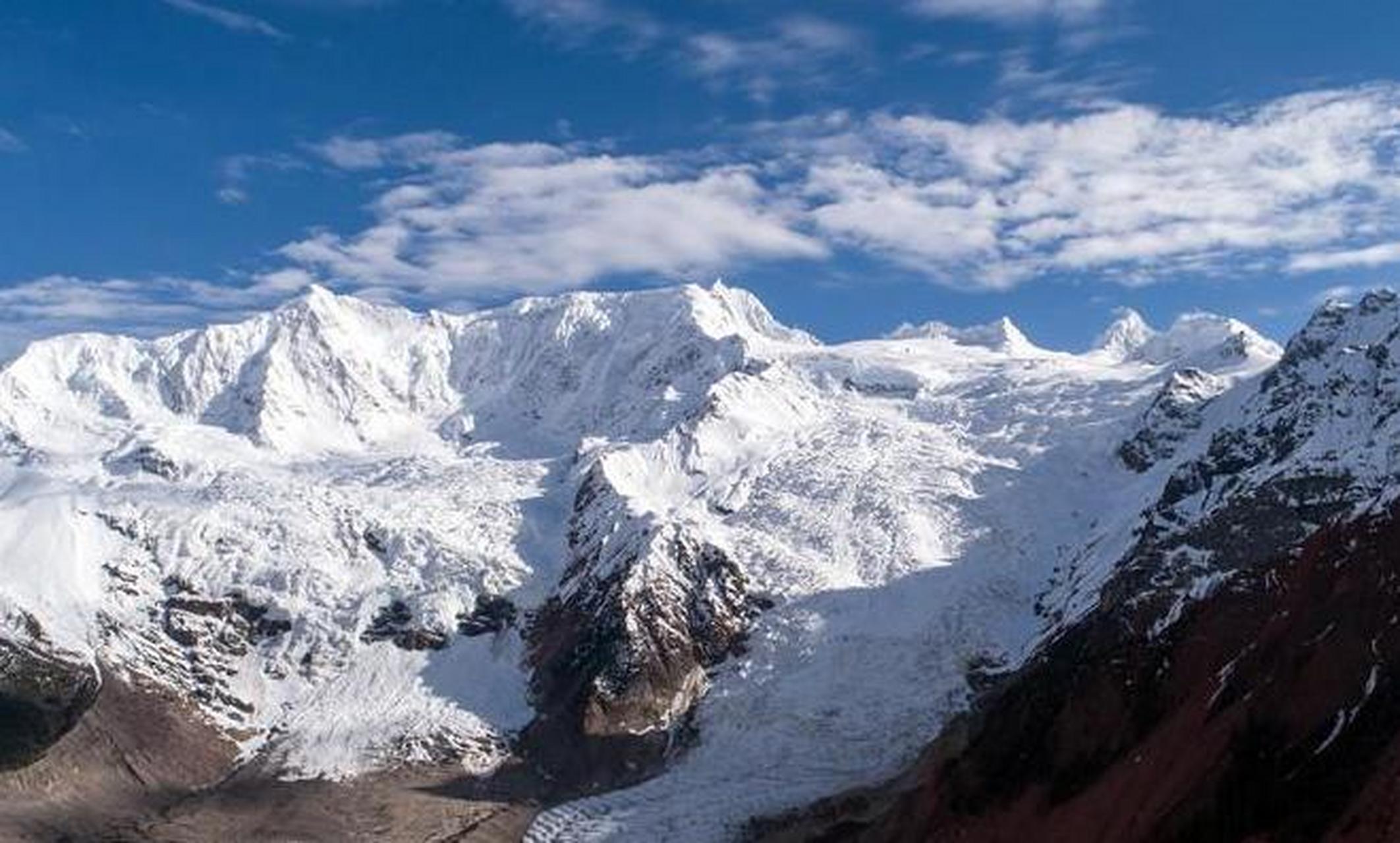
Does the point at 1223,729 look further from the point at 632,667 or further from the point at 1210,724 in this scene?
the point at 632,667

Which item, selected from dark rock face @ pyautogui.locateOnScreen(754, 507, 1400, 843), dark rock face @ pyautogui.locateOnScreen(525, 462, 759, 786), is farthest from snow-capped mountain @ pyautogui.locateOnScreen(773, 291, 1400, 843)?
dark rock face @ pyautogui.locateOnScreen(525, 462, 759, 786)

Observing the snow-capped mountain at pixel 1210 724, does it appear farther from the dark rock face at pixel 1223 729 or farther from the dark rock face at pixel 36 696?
the dark rock face at pixel 36 696

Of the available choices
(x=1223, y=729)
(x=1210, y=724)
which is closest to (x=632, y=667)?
(x=1210, y=724)

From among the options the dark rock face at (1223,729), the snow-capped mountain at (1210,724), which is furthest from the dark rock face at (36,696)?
the dark rock face at (1223,729)

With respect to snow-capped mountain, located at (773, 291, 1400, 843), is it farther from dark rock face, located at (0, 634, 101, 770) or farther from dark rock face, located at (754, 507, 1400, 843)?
dark rock face, located at (0, 634, 101, 770)

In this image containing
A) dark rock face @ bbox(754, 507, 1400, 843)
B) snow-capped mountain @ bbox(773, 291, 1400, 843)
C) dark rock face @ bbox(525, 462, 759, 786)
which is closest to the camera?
dark rock face @ bbox(754, 507, 1400, 843)

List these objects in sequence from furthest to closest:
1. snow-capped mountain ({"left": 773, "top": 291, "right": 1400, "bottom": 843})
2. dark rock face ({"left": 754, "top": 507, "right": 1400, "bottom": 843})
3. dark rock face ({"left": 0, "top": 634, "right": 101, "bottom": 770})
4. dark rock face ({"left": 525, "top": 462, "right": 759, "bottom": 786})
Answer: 1. dark rock face ({"left": 525, "top": 462, "right": 759, "bottom": 786})
2. dark rock face ({"left": 0, "top": 634, "right": 101, "bottom": 770})
3. snow-capped mountain ({"left": 773, "top": 291, "right": 1400, "bottom": 843})
4. dark rock face ({"left": 754, "top": 507, "right": 1400, "bottom": 843})
